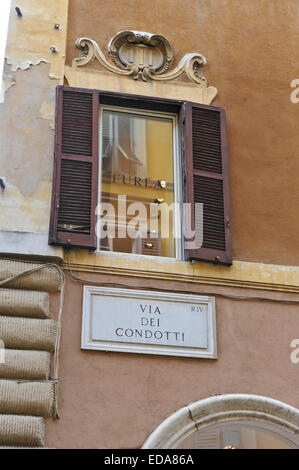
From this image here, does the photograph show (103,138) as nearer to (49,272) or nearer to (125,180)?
(125,180)

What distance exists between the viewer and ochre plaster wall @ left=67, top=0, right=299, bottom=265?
8.55 metres

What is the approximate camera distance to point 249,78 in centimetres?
920

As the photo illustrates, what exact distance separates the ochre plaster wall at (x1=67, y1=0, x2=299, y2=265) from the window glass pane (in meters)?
0.66

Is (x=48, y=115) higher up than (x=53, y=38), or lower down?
lower down

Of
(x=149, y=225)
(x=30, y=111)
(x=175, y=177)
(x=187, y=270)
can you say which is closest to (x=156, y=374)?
(x=187, y=270)

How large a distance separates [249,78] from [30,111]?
2.43 metres

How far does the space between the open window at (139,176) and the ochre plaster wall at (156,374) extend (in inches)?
18.2

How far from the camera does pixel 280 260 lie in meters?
8.38

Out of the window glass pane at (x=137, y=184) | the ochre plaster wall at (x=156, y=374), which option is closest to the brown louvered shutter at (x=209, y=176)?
the window glass pane at (x=137, y=184)

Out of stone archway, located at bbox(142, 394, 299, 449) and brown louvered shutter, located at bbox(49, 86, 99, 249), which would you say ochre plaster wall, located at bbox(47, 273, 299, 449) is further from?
brown louvered shutter, located at bbox(49, 86, 99, 249)

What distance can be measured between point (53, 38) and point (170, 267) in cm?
271

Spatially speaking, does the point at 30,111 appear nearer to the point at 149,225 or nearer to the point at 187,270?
the point at 149,225
